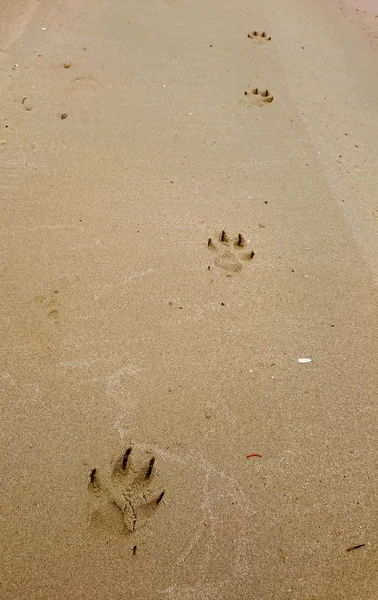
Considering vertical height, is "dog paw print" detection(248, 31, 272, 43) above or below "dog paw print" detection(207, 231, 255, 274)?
above

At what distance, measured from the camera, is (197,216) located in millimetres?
2881

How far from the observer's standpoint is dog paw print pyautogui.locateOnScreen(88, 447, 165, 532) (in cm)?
178

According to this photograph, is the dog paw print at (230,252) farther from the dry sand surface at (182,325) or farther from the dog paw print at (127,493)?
the dog paw print at (127,493)

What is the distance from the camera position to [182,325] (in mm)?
2371

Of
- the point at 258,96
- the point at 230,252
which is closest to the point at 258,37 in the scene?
the point at 258,96

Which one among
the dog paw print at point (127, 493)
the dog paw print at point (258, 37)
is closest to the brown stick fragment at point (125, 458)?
the dog paw print at point (127, 493)

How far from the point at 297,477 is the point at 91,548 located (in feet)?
2.67

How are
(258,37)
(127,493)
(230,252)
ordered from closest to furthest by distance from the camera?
(127,493), (230,252), (258,37)

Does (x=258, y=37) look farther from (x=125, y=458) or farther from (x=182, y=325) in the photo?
(x=125, y=458)

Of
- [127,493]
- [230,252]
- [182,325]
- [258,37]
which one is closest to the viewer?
[127,493]

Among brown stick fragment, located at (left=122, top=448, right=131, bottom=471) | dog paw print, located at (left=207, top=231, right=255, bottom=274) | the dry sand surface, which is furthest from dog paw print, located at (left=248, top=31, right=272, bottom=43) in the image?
brown stick fragment, located at (left=122, top=448, right=131, bottom=471)

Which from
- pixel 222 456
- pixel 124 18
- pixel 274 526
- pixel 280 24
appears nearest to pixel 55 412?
pixel 222 456

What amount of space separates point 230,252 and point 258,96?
1.82 m

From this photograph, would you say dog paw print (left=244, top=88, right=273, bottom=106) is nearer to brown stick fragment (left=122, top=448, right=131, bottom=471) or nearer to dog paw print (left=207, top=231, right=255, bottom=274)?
dog paw print (left=207, top=231, right=255, bottom=274)
